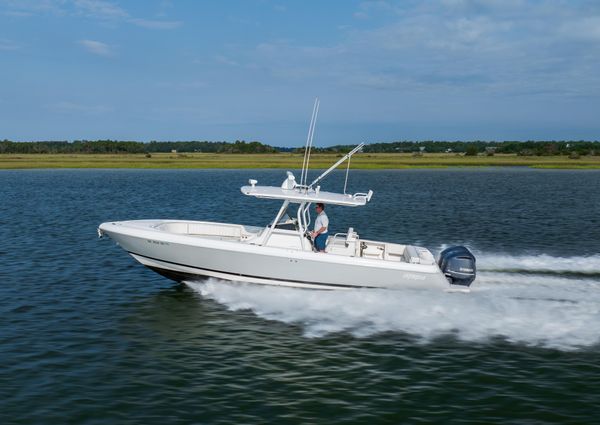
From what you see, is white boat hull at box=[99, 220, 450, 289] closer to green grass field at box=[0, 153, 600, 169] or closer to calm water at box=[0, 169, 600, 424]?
calm water at box=[0, 169, 600, 424]

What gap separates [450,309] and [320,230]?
3.80 meters

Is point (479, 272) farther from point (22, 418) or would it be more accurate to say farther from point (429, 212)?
point (429, 212)

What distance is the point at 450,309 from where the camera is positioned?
535 inches

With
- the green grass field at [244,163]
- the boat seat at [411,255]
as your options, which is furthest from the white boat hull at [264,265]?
the green grass field at [244,163]

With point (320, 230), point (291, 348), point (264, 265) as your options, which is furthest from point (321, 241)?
point (291, 348)

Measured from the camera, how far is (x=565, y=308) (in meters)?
13.6

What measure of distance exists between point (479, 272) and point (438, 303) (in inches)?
164

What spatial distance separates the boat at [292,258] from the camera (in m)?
14.2

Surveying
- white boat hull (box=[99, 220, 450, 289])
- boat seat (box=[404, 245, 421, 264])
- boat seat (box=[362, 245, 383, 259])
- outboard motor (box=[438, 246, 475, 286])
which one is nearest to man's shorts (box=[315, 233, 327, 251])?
white boat hull (box=[99, 220, 450, 289])

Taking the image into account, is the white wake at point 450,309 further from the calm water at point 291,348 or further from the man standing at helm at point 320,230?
the man standing at helm at point 320,230

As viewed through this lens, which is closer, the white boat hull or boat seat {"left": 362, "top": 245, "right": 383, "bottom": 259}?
the white boat hull

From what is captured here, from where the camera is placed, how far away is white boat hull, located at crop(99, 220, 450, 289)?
14156 millimetres

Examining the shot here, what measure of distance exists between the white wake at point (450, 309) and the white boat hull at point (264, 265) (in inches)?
10.4

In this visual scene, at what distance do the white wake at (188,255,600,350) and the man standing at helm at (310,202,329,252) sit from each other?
4.13 feet
